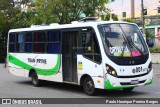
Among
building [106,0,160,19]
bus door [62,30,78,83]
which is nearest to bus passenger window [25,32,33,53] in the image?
bus door [62,30,78,83]

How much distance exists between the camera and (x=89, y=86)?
44.7ft

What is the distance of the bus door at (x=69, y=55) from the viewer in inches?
566

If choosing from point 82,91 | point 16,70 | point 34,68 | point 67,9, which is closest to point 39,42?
point 34,68

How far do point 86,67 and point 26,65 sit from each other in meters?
5.07

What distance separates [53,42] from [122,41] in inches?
138

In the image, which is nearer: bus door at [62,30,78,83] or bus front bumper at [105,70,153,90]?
bus front bumper at [105,70,153,90]

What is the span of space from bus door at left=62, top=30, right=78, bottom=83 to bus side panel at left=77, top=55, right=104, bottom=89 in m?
0.41

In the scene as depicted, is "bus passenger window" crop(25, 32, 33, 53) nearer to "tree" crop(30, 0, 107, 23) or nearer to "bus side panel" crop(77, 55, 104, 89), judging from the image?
"bus side panel" crop(77, 55, 104, 89)

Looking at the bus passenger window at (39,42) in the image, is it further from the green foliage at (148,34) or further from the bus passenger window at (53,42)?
the green foliage at (148,34)

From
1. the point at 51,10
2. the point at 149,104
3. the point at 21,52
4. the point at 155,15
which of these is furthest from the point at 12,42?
the point at 155,15

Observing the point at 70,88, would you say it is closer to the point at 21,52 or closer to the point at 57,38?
the point at 57,38

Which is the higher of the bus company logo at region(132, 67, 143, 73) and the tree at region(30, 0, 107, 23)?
the tree at region(30, 0, 107, 23)

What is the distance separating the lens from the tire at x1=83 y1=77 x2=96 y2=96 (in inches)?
528

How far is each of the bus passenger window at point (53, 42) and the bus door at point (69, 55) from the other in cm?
45
